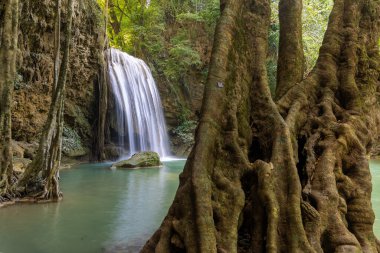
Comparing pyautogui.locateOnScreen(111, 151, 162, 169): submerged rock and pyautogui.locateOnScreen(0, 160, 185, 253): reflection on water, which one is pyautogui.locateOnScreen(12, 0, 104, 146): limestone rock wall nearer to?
pyautogui.locateOnScreen(111, 151, 162, 169): submerged rock

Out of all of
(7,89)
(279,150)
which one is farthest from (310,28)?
(279,150)

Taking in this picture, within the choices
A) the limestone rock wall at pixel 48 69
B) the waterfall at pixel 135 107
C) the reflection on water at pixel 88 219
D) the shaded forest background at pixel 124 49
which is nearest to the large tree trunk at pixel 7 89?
the reflection on water at pixel 88 219

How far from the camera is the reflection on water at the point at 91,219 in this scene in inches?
219

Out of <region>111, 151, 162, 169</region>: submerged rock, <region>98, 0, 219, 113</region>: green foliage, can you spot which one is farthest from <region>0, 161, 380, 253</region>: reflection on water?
<region>98, 0, 219, 113</region>: green foliage

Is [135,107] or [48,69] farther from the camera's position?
[135,107]

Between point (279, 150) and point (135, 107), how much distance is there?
17561 millimetres

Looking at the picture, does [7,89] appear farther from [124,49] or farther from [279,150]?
[124,49]

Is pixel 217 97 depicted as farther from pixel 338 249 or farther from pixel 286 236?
pixel 338 249

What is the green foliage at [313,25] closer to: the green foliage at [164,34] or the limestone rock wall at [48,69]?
the green foliage at [164,34]

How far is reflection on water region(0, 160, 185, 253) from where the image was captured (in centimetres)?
559

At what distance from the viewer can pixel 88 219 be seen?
23.1 ft

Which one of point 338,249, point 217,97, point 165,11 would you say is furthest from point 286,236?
point 165,11

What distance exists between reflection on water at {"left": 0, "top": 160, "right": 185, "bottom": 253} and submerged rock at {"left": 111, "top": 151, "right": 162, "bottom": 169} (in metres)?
4.28

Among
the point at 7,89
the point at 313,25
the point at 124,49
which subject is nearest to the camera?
the point at 7,89
